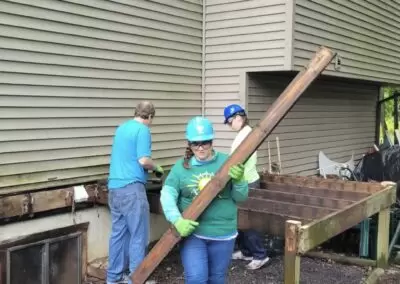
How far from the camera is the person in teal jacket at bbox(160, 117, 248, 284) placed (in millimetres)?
3281

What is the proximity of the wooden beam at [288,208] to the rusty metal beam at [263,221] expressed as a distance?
24 centimetres

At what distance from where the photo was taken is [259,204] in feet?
16.8

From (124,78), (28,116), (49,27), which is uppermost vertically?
(49,27)

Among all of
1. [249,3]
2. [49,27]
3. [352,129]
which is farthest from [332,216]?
[352,129]

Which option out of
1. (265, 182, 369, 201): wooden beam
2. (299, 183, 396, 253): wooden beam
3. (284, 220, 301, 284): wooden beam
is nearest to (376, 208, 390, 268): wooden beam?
(299, 183, 396, 253): wooden beam

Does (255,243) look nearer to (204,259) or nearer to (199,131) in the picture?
(204,259)

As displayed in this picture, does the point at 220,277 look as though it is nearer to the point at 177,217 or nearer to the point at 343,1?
the point at 177,217

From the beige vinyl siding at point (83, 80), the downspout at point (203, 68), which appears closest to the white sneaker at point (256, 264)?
the beige vinyl siding at point (83, 80)

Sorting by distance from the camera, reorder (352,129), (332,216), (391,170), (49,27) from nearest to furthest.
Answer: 1. (332,216)
2. (49,27)
3. (391,170)
4. (352,129)

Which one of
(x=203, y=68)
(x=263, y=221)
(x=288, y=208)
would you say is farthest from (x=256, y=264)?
(x=203, y=68)

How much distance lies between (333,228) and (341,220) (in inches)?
7.7

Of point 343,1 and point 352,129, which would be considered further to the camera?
point 352,129

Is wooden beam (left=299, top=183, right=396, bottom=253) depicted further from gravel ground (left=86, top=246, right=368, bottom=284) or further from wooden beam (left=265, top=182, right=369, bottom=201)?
gravel ground (left=86, top=246, right=368, bottom=284)

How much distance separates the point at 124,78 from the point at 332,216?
3.44m
